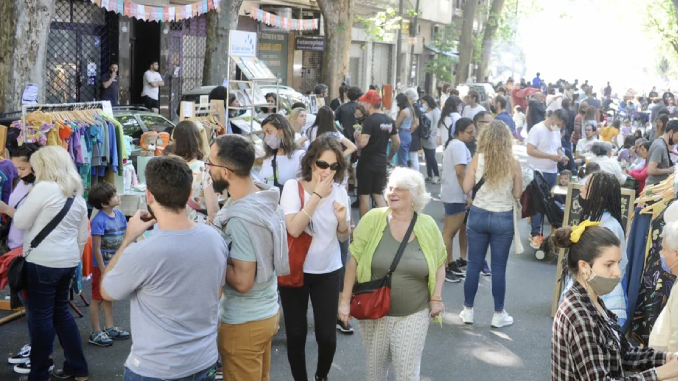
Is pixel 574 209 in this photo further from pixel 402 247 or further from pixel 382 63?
pixel 382 63

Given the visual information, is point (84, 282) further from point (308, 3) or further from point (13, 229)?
point (308, 3)

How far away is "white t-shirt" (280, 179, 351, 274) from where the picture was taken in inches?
204

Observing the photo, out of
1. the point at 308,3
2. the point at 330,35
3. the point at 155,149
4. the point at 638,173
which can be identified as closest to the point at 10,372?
the point at 155,149

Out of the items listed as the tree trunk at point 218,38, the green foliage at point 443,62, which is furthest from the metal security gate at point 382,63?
the tree trunk at point 218,38

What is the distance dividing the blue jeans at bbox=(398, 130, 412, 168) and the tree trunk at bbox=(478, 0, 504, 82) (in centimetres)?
2517

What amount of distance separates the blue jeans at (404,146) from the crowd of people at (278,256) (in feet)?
16.8

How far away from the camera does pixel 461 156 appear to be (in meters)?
8.45

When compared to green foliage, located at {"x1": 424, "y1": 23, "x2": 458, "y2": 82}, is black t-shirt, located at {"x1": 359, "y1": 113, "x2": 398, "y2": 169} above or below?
below

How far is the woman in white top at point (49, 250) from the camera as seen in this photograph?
525 cm

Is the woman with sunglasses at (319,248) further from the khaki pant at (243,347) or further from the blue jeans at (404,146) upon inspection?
the blue jeans at (404,146)

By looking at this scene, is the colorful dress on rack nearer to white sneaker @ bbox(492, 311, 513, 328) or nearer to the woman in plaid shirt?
the woman in plaid shirt

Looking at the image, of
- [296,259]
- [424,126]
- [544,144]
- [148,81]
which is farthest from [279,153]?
[148,81]

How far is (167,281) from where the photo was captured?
341 centimetres

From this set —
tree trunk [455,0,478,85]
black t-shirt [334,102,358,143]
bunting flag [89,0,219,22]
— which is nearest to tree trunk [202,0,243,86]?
bunting flag [89,0,219,22]
